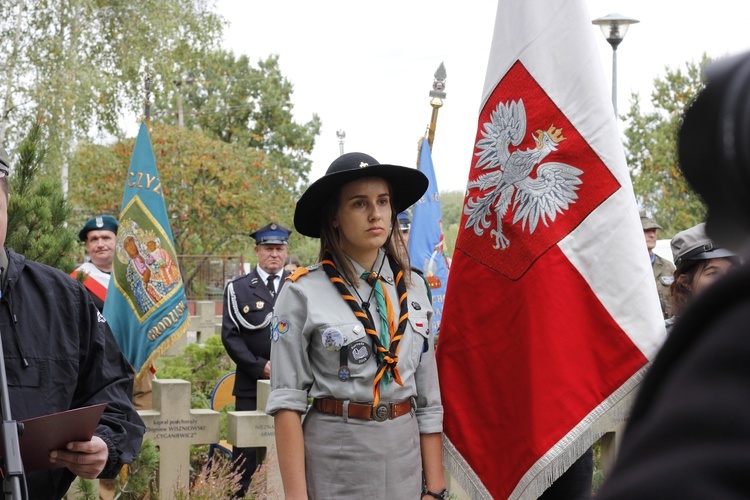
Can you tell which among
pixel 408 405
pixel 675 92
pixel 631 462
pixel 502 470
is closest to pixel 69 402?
pixel 408 405

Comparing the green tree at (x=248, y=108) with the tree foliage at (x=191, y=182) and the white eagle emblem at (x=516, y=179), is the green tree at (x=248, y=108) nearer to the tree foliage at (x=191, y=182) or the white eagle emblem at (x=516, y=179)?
the tree foliage at (x=191, y=182)

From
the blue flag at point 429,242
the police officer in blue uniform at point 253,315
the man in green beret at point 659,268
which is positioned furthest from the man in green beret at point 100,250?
the man in green beret at point 659,268

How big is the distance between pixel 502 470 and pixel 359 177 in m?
1.12

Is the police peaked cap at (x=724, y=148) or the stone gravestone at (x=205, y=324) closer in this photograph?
the police peaked cap at (x=724, y=148)

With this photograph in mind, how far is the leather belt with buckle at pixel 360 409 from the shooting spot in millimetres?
3027

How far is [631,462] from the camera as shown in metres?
→ 0.66

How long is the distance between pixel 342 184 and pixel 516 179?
23.7 inches

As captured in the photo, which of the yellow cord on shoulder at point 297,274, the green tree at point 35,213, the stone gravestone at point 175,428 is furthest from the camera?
the stone gravestone at point 175,428

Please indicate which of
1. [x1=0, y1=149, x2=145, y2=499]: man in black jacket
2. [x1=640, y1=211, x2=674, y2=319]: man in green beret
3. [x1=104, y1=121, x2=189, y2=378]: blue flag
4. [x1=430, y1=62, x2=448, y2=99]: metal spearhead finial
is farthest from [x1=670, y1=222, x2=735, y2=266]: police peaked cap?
[x1=104, y1=121, x2=189, y2=378]: blue flag

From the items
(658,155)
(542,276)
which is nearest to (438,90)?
(542,276)

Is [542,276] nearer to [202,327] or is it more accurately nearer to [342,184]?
[342,184]

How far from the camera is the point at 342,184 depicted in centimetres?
327

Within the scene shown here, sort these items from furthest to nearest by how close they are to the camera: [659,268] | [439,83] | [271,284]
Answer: [659,268], [271,284], [439,83]

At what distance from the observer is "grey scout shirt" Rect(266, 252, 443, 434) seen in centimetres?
303
